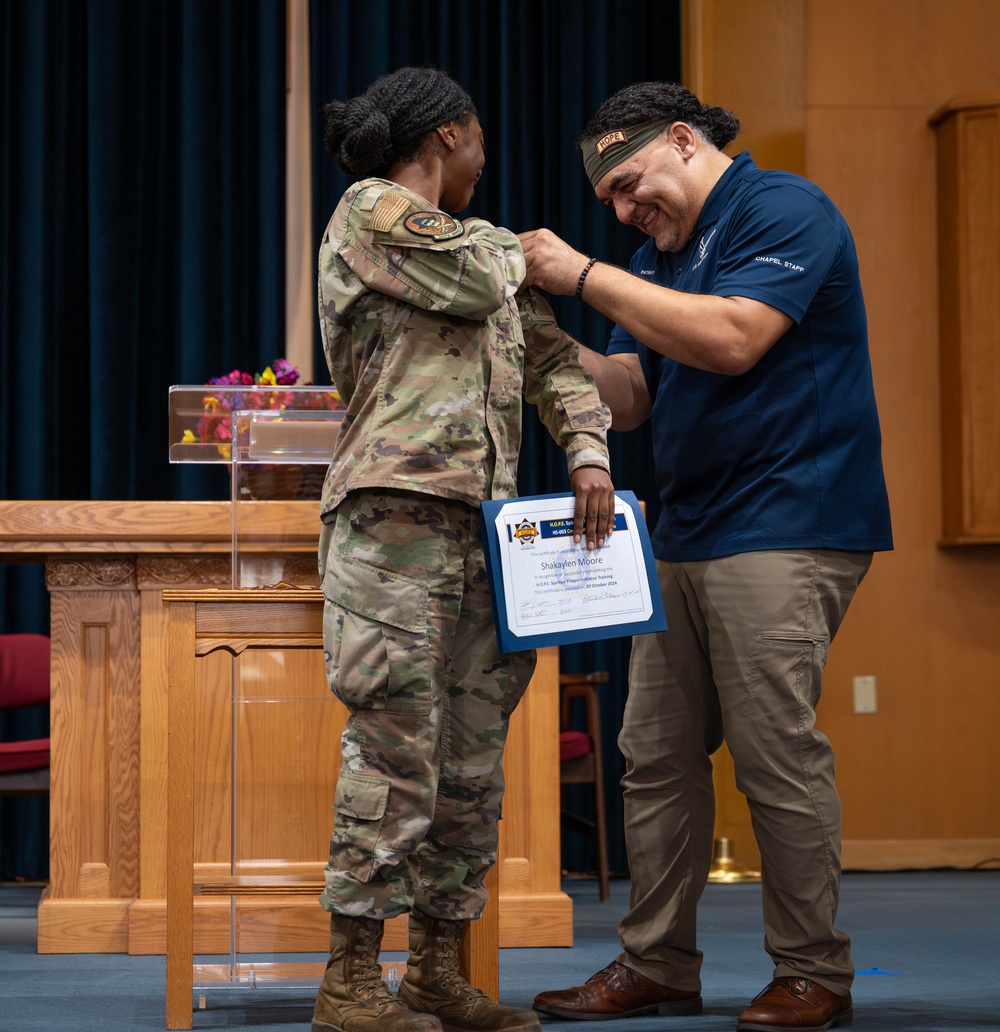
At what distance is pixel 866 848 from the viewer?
4410mm

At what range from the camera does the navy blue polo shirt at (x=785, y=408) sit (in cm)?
215

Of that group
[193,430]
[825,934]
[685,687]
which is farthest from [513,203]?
[825,934]

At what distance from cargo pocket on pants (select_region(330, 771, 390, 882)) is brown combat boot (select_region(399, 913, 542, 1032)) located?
18cm

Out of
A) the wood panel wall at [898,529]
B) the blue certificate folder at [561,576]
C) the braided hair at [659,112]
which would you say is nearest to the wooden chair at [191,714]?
the blue certificate folder at [561,576]

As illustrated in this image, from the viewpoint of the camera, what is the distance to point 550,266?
6.93 feet

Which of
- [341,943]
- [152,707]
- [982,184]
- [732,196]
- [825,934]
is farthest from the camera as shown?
[982,184]

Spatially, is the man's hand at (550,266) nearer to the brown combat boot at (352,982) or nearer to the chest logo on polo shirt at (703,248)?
the chest logo on polo shirt at (703,248)

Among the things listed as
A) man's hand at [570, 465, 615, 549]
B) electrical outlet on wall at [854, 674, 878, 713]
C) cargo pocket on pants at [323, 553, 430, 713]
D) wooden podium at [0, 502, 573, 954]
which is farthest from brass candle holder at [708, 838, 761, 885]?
cargo pocket on pants at [323, 553, 430, 713]

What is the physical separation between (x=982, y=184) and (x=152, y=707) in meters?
3.12

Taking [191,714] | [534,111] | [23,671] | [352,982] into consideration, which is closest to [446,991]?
[352,982]

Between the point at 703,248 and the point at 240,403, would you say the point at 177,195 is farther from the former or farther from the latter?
the point at 703,248

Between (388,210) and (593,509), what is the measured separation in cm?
52

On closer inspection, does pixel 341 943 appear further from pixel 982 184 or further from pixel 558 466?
pixel 982 184

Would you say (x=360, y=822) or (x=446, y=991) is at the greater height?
(x=360, y=822)
